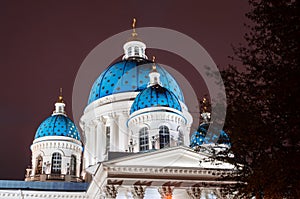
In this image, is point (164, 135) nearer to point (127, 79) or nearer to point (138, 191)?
point (138, 191)

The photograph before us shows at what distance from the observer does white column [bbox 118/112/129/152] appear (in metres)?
33.9

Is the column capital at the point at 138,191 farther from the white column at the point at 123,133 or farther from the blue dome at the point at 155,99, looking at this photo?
the white column at the point at 123,133

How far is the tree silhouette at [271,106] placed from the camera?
11.0m

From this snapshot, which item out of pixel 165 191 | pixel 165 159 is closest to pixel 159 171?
pixel 165 159

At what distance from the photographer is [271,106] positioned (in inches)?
450

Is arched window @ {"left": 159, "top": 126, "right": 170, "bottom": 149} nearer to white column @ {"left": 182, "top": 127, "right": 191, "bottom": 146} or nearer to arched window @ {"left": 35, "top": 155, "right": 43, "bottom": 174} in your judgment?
white column @ {"left": 182, "top": 127, "right": 191, "bottom": 146}

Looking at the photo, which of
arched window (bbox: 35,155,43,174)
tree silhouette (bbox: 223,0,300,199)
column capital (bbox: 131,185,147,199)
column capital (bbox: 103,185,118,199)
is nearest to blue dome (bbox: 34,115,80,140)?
arched window (bbox: 35,155,43,174)

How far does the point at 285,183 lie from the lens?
11219 millimetres

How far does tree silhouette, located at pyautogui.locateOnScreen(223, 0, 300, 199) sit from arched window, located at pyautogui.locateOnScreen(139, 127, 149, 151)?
17.8 m

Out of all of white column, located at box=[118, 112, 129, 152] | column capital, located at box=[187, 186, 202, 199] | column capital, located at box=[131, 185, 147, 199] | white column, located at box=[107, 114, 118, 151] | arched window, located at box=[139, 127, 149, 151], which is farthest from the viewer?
white column, located at box=[107, 114, 118, 151]

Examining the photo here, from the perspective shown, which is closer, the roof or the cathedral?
the cathedral

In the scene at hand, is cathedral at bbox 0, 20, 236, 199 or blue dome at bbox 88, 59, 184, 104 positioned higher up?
blue dome at bbox 88, 59, 184, 104

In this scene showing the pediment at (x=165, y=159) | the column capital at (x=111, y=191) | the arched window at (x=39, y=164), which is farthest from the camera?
the arched window at (x=39, y=164)

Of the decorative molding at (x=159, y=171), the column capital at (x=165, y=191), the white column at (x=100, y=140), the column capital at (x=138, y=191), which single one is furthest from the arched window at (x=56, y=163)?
the column capital at (x=165, y=191)
